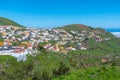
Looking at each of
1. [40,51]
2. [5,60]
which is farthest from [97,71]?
[40,51]

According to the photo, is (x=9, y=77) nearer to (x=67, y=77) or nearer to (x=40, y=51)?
(x=67, y=77)

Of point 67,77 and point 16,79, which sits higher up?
point 67,77

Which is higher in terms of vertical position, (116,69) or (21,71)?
(116,69)

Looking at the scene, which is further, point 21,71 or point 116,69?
point 21,71

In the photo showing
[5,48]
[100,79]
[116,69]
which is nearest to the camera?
[100,79]

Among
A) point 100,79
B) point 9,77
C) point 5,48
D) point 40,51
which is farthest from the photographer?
point 5,48

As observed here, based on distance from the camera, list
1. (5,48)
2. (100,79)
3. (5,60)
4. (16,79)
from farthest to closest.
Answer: (5,48) → (5,60) → (16,79) → (100,79)

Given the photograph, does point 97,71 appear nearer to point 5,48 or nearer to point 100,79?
point 100,79

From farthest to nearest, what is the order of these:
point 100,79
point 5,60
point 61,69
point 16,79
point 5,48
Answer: point 5,48 → point 5,60 → point 16,79 → point 61,69 → point 100,79

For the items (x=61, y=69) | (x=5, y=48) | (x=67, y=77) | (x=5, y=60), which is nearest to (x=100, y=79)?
(x=67, y=77)
